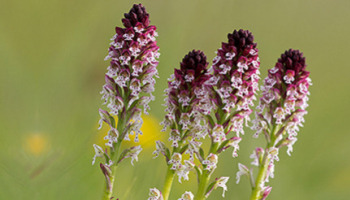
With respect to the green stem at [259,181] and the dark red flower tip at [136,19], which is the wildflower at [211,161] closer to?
the green stem at [259,181]

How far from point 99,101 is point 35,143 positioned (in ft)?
0.50

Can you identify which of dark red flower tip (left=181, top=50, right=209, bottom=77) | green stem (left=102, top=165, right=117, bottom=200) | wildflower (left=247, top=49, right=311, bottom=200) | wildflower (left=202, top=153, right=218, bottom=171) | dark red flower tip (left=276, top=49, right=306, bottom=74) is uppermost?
dark red flower tip (left=276, top=49, right=306, bottom=74)

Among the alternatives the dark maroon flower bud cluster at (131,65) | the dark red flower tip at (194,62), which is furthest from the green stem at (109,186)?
the dark red flower tip at (194,62)

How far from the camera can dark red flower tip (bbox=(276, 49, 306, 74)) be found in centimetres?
46

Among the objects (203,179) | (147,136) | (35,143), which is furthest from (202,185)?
(35,143)

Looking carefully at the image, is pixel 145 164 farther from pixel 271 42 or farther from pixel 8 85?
pixel 271 42

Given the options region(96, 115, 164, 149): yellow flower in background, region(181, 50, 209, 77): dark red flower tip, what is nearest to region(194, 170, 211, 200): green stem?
region(181, 50, 209, 77): dark red flower tip

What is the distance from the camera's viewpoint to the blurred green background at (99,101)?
2.33ft

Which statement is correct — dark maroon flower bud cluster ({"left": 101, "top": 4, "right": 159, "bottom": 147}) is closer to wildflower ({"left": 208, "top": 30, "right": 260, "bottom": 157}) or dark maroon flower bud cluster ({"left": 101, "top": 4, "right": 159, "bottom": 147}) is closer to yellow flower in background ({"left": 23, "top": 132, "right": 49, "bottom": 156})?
wildflower ({"left": 208, "top": 30, "right": 260, "bottom": 157})

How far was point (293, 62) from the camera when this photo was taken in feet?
1.51

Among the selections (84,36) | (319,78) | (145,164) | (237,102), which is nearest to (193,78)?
(237,102)

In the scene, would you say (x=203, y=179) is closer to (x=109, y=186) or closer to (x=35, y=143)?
(x=109, y=186)

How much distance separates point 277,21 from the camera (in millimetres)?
1235

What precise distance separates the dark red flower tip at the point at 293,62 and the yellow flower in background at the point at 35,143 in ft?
1.55
